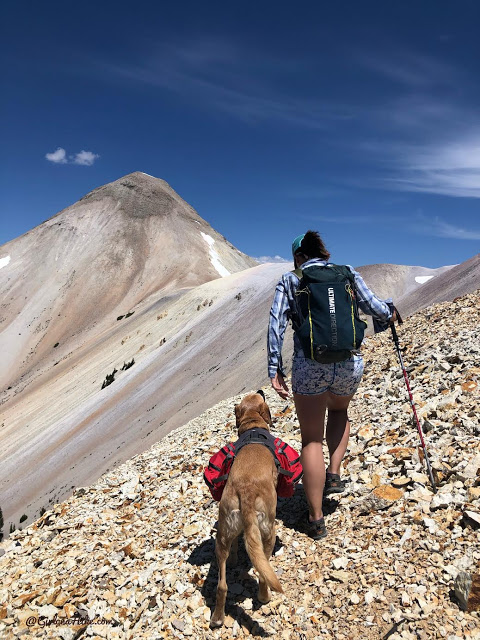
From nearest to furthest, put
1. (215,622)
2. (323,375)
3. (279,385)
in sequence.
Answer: (215,622) < (323,375) < (279,385)

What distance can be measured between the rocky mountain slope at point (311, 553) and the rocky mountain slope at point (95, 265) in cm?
4768

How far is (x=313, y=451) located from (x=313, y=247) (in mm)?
2083

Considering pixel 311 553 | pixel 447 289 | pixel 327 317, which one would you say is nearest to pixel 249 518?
pixel 311 553

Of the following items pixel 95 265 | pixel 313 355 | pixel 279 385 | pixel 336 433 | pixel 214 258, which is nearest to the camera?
pixel 313 355

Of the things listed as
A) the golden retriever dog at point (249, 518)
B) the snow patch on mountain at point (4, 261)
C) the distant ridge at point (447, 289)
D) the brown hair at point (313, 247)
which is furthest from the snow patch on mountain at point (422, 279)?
the snow patch on mountain at point (4, 261)

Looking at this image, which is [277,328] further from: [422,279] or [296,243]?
[422,279]

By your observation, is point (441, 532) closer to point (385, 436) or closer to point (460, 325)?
point (385, 436)

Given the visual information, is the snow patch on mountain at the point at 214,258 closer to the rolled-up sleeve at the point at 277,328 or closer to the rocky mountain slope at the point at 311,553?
the rocky mountain slope at the point at 311,553

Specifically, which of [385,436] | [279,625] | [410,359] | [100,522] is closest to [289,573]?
[279,625]

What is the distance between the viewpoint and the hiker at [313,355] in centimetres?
397

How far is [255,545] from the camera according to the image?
3.29m

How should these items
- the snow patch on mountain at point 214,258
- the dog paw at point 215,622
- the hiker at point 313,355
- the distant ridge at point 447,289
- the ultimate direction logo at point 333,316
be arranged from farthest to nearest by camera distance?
the snow patch on mountain at point 214,258
the distant ridge at point 447,289
the hiker at point 313,355
the ultimate direction logo at point 333,316
the dog paw at point 215,622

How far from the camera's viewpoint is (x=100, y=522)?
18.9ft

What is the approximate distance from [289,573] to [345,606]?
67cm
